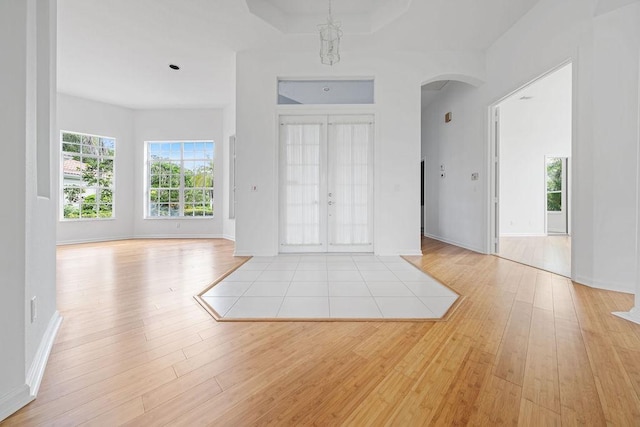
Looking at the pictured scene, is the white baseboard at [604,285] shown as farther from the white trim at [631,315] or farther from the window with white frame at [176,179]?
the window with white frame at [176,179]

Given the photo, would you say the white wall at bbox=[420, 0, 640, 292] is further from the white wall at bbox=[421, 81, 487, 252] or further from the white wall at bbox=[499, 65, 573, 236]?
the white wall at bbox=[499, 65, 573, 236]

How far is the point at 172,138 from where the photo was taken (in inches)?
286

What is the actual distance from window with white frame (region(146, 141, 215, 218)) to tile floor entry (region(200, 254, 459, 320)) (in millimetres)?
4284

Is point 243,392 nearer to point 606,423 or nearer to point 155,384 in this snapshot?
point 155,384

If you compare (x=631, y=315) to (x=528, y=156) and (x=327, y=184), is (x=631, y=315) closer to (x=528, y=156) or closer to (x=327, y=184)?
(x=327, y=184)

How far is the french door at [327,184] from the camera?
4.73 meters

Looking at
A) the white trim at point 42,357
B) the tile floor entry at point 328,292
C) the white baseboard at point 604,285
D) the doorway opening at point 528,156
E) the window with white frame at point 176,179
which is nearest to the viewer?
the white trim at point 42,357

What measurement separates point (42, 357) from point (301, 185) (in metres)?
3.74

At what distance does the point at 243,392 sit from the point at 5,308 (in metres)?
1.14

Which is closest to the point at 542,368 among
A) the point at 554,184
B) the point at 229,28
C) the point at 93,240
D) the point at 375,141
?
the point at 375,141

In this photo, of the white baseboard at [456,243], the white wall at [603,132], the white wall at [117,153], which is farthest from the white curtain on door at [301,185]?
the white wall at [117,153]

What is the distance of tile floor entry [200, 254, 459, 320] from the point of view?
2193 millimetres

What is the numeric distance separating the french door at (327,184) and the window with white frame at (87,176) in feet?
17.6

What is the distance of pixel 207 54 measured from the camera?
4.68 metres
